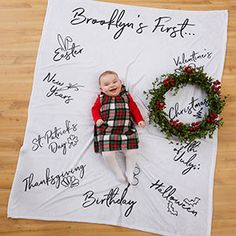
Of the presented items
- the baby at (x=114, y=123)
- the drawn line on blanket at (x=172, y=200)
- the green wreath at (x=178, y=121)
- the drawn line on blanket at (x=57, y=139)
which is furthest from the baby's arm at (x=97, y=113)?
the drawn line on blanket at (x=172, y=200)

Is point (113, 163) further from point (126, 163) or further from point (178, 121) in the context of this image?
point (178, 121)

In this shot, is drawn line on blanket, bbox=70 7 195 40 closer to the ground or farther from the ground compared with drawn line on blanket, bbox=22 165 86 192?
farther from the ground

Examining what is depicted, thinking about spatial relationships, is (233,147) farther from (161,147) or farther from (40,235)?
(40,235)

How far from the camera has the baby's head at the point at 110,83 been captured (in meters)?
1.35

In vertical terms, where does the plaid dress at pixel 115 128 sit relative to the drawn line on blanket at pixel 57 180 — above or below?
above

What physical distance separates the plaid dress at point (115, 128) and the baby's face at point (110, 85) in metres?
0.03

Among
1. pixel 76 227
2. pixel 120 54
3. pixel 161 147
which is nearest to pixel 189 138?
pixel 161 147

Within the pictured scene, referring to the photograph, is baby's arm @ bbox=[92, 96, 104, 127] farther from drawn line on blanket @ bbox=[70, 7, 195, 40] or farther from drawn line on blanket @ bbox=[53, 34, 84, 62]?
drawn line on blanket @ bbox=[70, 7, 195, 40]

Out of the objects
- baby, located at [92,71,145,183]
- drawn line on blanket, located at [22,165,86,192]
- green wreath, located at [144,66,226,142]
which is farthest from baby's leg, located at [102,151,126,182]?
green wreath, located at [144,66,226,142]

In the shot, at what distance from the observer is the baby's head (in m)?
1.35

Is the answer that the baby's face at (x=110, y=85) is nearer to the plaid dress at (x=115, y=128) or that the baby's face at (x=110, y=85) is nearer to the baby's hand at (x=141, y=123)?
the plaid dress at (x=115, y=128)

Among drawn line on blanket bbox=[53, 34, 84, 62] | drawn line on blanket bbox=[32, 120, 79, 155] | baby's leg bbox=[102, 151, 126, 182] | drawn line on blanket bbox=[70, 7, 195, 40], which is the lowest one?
baby's leg bbox=[102, 151, 126, 182]

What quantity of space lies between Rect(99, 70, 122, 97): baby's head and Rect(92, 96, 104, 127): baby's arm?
A: 6 centimetres

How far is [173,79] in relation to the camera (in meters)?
1.39
